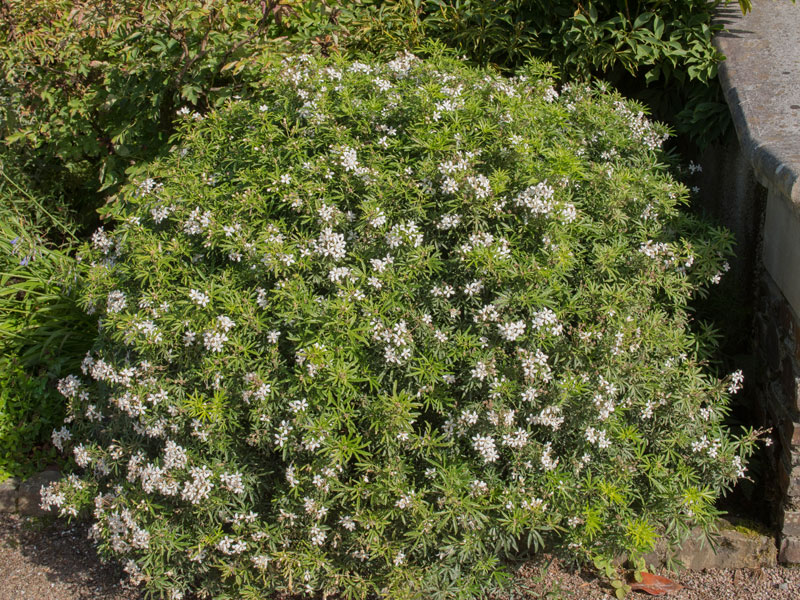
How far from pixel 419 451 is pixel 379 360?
1.23 feet

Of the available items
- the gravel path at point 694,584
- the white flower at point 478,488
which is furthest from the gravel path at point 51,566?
the gravel path at point 694,584

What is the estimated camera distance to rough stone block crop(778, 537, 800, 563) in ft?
10.8

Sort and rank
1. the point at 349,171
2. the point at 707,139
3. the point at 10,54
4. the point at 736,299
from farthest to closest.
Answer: the point at 10,54
the point at 707,139
the point at 736,299
the point at 349,171

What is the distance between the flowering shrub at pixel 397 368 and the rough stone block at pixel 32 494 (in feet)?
2.85

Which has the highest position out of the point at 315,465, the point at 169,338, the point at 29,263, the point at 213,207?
the point at 213,207

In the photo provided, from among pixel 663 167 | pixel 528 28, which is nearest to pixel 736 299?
pixel 663 167

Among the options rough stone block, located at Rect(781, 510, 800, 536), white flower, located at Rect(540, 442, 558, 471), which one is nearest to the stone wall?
rough stone block, located at Rect(781, 510, 800, 536)

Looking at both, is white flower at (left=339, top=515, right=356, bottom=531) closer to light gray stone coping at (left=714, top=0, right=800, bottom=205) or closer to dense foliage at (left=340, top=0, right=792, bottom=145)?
light gray stone coping at (left=714, top=0, right=800, bottom=205)

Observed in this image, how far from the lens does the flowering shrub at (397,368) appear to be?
2.84 metres

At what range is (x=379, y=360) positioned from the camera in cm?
289

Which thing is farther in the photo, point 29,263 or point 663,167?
point 29,263

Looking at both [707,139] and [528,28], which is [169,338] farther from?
[707,139]

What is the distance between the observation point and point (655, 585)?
10.8 feet

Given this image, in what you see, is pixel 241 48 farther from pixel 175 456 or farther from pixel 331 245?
pixel 175 456
